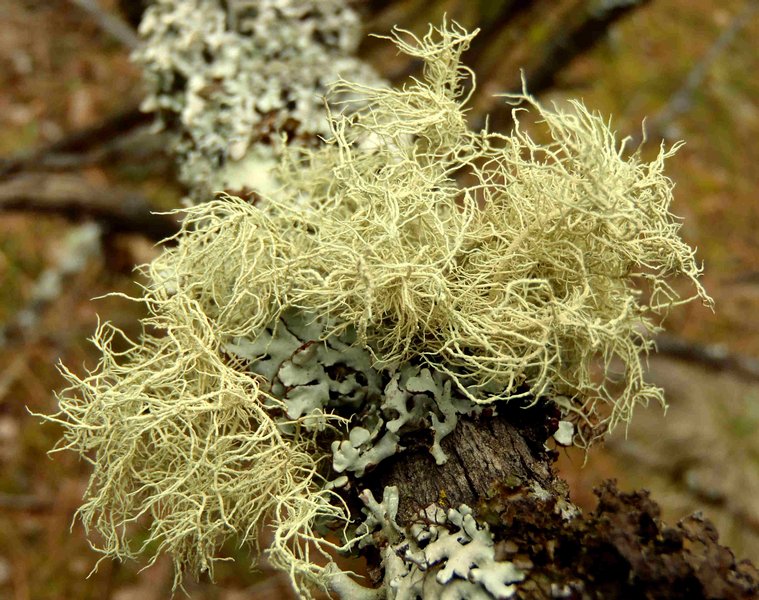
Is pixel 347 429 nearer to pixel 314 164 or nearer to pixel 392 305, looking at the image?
pixel 392 305

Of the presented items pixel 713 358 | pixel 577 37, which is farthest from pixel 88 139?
pixel 713 358

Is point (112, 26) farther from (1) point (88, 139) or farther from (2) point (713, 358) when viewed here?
(2) point (713, 358)

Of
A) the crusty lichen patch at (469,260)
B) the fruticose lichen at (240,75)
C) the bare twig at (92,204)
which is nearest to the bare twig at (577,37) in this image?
the fruticose lichen at (240,75)

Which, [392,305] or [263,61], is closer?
[392,305]

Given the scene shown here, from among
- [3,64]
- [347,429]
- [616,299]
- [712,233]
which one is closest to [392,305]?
[347,429]

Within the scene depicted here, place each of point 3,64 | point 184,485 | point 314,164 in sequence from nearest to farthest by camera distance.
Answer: point 184,485 < point 314,164 < point 3,64

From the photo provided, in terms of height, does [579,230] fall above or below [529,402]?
above

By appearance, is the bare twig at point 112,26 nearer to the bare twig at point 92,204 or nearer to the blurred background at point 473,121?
the blurred background at point 473,121
